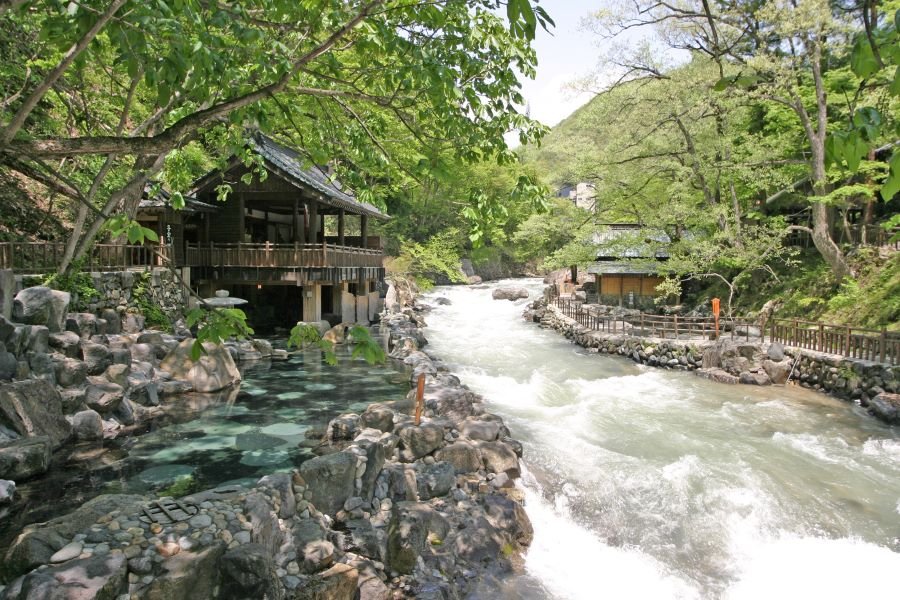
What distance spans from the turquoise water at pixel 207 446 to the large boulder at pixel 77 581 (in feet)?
6.08

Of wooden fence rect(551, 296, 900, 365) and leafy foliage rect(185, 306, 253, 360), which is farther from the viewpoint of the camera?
wooden fence rect(551, 296, 900, 365)

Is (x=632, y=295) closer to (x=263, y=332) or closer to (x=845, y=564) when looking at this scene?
(x=263, y=332)

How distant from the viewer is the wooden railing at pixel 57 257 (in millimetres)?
11602

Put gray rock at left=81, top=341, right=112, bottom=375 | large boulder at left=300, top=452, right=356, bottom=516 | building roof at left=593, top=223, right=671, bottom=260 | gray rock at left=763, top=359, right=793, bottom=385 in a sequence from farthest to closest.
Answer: building roof at left=593, top=223, right=671, bottom=260 < gray rock at left=763, top=359, right=793, bottom=385 < gray rock at left=81, top=341, right=112, bottom=375 < large boulder at left=300, top=452, right=356, bottom=516

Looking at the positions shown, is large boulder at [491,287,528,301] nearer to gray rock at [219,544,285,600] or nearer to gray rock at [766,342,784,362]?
gray rock at [766,342,784,362]

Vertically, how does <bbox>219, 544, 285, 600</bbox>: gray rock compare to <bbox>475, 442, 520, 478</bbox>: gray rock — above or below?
above

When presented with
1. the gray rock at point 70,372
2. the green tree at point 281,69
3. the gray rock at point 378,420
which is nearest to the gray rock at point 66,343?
the gray rock at point 70,372

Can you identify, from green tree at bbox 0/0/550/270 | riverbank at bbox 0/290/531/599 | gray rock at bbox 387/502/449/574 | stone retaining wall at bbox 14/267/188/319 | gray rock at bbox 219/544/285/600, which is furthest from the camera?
stone retaining wall at bbox 14/267/188/319

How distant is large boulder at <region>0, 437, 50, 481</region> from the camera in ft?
22.6

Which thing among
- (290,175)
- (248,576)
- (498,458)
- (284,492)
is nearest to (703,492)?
(498,458)

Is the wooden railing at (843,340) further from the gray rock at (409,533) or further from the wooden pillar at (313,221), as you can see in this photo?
the wooden pillar at (313,221)

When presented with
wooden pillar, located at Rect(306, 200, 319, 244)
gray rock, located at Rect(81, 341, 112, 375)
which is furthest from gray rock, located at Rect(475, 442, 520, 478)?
wooden pillar, located at Rect(306, 200, 319, 244)

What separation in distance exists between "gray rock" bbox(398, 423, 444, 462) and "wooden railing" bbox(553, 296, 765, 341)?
14.0 meters

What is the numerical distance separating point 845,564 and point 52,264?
16.7 metres
